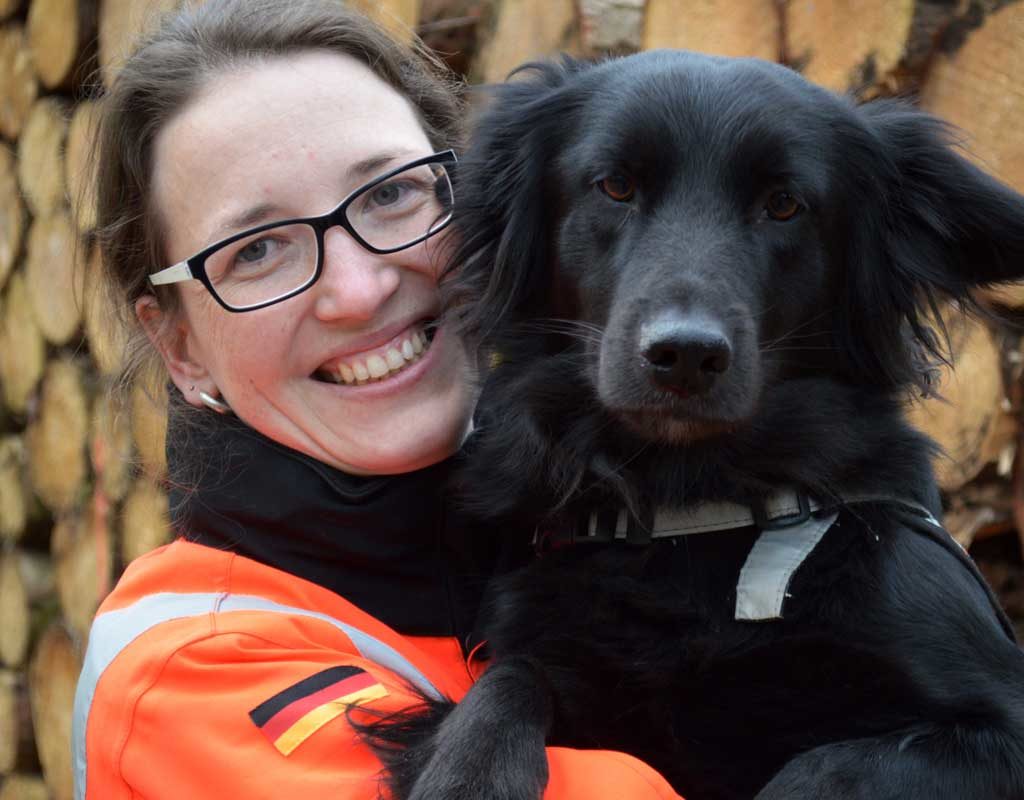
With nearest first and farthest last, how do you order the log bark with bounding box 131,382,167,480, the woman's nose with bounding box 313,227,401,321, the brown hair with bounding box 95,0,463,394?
the woman's nose with bounding box 313,227,401,321, the brown hair with bounding box 95,0,463,394, the log bark with bounding box 131,382,167,480

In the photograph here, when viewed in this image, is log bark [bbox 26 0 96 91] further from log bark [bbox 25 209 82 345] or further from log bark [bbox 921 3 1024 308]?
log bark [bbox 921 3 1024 308]

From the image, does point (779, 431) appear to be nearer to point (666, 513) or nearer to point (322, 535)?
point (666, 513)

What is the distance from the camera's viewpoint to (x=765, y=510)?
186cm

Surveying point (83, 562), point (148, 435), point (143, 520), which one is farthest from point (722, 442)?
point (83, 562)

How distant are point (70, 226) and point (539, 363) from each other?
2.21m

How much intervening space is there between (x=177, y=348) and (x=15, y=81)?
2.34 metres

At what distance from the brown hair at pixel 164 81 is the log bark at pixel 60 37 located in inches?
60.5

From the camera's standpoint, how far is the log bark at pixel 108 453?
3363 mm

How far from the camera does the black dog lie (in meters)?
1.66

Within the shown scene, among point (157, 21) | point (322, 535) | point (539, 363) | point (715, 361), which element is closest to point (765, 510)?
point (715, 361)

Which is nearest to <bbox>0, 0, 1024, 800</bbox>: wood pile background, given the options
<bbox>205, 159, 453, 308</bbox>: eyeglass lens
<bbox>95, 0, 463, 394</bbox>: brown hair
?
<bbox>95, 0, 463, 394</bbox>: brown hair

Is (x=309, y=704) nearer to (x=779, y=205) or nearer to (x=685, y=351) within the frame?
(x=685, y=351)

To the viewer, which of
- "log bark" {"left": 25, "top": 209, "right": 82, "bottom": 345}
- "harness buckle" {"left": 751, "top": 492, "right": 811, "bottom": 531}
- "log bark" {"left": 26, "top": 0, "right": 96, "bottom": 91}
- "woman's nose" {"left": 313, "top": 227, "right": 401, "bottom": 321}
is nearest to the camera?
"harness buckle" {"left": 751, "top": 492, "right": 811, "bottom": 531}

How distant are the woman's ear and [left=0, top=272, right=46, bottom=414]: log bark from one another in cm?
195
